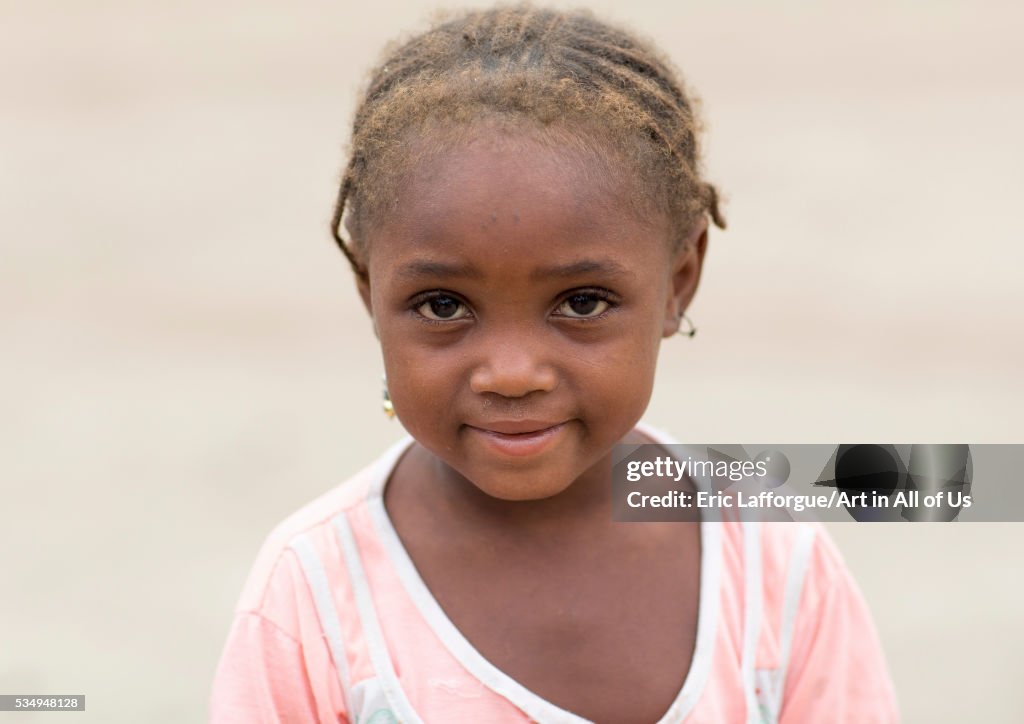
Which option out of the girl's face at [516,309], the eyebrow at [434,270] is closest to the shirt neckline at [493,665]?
the girl's face at [516,309]

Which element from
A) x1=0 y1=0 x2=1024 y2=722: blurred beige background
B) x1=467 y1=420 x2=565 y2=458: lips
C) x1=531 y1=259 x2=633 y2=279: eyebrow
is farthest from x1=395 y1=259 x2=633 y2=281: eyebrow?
x1=0 y1=0 x2=1024 y2=722: blurred beige background

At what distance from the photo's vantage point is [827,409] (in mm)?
4449

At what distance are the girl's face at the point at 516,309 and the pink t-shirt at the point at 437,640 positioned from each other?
26cm

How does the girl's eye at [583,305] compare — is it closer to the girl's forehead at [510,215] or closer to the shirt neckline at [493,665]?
the girl's forehead at [510,215]

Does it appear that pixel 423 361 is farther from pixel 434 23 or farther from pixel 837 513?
pixel 837 513

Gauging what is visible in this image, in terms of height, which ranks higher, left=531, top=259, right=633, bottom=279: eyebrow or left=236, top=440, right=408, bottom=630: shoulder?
left=531, top=259, right=633, bottom=279: eyebrow

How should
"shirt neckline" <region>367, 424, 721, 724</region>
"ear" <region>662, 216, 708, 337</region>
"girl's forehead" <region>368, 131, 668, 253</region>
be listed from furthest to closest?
1. "ear" <region>662, 216, 708, 337</region>
2. "shirt neckline" <region>367, 424, 721, 724</region>
3. "girl's forehead" <region>368, 131, 668, 253</region>

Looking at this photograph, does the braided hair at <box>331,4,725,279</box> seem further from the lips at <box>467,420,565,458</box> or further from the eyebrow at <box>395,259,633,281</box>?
the lips at <box>467,420,565,458</box>

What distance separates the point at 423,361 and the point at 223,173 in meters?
4.13

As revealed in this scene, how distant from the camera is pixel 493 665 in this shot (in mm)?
2070

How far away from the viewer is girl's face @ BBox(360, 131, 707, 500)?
73.6 inches

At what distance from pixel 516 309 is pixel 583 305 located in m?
0.11

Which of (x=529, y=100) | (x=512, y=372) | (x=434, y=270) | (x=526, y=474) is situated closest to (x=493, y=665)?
(x=526, y=474)

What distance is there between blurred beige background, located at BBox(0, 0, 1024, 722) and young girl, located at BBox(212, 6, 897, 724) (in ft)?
3.83
